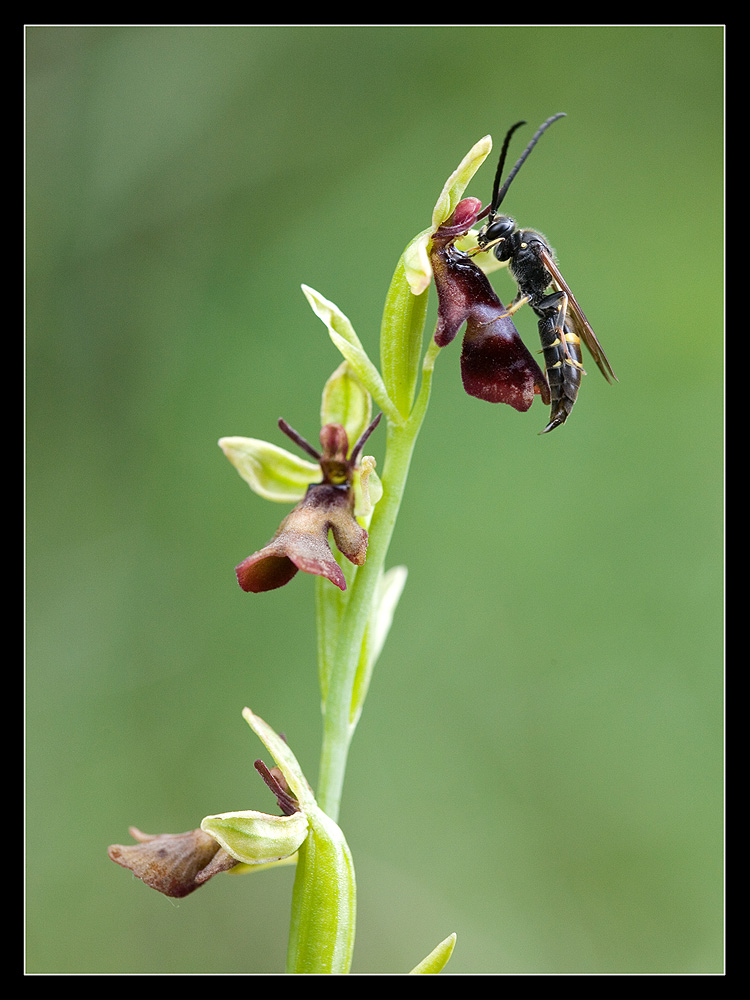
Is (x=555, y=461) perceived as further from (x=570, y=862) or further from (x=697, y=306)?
(x=570, y=862)

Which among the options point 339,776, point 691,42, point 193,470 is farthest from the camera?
point 691,42

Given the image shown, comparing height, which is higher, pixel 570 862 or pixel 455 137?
pixel 455 137

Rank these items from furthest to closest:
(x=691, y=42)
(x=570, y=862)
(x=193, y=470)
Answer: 1. (x=691, y=42)
2. (x=193, y=470)
3. (x=570, y=862)

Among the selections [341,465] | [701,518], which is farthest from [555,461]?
[341,465]

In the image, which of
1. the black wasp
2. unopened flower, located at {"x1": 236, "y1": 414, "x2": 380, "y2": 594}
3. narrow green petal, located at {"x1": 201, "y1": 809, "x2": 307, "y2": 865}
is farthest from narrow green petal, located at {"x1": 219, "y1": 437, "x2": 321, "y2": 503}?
narrow green petal, located at {"x1": 201, "y1": 809, "x2": 307, "y2": 865}

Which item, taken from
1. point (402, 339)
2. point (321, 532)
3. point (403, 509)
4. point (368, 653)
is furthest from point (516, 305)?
point (403, 509)

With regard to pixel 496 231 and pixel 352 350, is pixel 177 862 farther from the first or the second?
pixel 496 231

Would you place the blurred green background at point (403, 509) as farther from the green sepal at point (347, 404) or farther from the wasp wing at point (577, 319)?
the wasp wing at point (577, 319)
